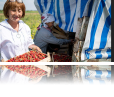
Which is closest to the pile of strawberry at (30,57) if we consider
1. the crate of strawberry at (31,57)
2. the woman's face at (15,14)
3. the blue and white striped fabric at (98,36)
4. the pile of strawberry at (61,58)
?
the crate of strawberry at (31,57)

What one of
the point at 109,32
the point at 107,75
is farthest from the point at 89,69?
the point at 109,32

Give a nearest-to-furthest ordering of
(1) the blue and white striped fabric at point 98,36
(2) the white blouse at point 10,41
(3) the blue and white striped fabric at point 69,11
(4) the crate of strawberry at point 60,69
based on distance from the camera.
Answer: (1) the blue and white striped fabric at point 98,36 < (2) the white blouse at point 10,41 < (3) the blue and white striped fabric at point 69,11 < (4) the crate of strawberry at point 60,69

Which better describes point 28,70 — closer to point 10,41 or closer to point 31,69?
point 31,69

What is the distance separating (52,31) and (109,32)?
3.63ft

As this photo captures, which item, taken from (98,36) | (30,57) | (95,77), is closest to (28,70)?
(30,57)

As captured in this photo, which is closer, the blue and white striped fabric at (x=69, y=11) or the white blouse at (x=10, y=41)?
the white blouse at (x=10, y=41)

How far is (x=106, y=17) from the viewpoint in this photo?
1.35 metres

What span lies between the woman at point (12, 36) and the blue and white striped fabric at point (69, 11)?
2.12 ft

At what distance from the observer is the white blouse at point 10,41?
147cm

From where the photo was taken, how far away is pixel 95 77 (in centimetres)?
141

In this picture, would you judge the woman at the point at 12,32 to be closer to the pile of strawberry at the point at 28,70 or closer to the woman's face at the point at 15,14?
the woman's face at the point at 15,14

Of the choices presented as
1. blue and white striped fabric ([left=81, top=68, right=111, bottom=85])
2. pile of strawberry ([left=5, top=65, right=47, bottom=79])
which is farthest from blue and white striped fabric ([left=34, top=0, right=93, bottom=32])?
pile of strawberry ([left=5, top=65, right=47, bottom=79])

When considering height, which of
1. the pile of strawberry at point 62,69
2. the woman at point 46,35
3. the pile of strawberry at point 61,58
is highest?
the woman at point 46,35

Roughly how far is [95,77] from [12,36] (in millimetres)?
1208
